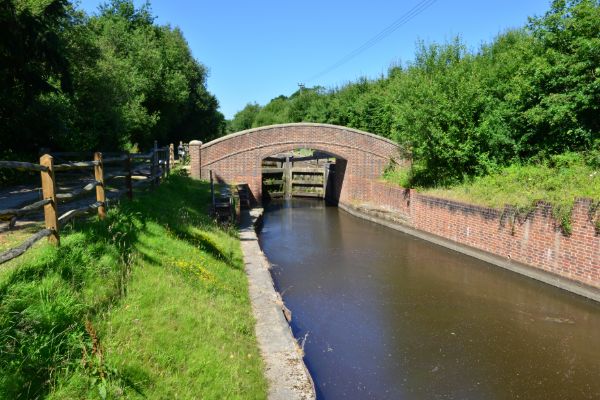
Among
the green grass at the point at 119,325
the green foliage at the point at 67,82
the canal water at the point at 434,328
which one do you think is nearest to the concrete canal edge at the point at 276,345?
the green grass at the point at 119,325

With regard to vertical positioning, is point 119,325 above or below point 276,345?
above

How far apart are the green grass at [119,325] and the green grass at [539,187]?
733cm

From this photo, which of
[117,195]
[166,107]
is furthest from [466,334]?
[166,107]

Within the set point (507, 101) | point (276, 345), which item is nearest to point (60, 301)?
point (276, 345)

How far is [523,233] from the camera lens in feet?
34.2

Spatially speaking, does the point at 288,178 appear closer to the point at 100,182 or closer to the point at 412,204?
the point at 412,204

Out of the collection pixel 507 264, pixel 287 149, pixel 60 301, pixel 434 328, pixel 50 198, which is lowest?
pixel 434 328

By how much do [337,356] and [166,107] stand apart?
91.7 feet

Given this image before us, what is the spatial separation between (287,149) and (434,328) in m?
14.2

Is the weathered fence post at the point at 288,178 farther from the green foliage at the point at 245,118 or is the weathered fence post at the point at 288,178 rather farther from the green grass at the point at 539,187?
the green foliage at the point at 245,118

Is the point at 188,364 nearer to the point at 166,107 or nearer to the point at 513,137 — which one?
the point at 513,137

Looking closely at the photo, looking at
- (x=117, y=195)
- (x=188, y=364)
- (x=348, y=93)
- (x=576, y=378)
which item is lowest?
(x=576, y=378)

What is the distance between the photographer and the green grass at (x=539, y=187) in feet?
30.4

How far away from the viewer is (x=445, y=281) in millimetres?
10219
